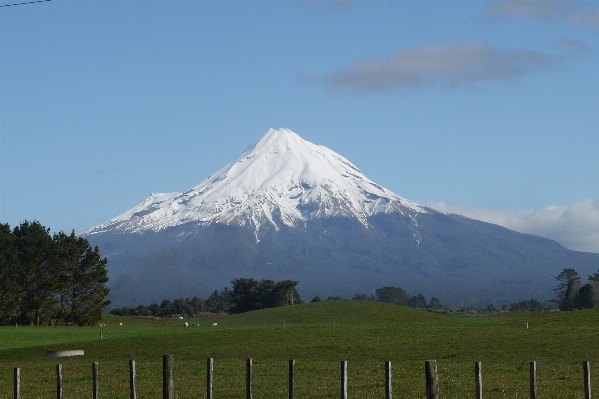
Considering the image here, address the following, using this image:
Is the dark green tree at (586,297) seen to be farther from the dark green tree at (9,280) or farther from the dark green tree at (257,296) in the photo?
the dark green tree at (9,280)

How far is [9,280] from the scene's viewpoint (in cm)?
9331

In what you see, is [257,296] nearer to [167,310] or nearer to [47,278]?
[167,310]

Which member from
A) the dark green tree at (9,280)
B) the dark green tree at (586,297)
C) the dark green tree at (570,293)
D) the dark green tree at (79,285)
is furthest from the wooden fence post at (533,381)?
the dark green tree at (570,293)

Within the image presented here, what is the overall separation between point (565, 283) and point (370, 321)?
7602 cm

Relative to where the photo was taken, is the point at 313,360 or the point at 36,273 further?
the point at 36,273

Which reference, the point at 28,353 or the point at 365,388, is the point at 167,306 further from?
the point at 365,388

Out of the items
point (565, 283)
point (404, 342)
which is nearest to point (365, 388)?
point (404, 342)

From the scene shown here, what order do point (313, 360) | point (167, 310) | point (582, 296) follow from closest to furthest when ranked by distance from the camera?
point (313, 360), point (582, 296), point (167, 310)

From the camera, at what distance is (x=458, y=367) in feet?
99.9

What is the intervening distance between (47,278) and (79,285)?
19.8 ft

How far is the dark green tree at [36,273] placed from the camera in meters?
95.8

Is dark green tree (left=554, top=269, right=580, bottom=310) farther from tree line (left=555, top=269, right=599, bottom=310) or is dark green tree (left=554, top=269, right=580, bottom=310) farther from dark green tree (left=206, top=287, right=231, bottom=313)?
dark green tree (left=206, top=287, right=231, bottom=313)

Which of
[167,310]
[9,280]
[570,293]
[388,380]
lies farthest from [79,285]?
[388,380]

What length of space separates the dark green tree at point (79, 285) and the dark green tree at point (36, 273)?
2.49 metres
